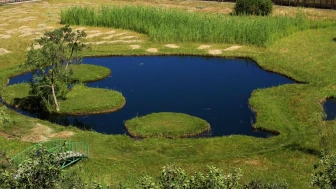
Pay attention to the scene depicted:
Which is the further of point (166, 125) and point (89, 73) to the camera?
point (89, 73)

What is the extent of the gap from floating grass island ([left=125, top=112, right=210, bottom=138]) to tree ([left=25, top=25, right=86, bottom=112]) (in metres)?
6.74

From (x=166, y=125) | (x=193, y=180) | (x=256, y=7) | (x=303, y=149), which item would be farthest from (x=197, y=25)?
(x=193, y=180)

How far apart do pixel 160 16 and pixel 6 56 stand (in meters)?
19.9

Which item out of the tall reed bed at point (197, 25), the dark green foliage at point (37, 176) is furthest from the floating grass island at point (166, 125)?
the tall reed bed at point (197, 25)

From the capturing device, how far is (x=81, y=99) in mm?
40250

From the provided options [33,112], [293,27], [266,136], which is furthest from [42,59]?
[293,27]

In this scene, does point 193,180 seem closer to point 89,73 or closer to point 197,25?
point 89,73

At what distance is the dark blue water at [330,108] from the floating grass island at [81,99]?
15.6 metres

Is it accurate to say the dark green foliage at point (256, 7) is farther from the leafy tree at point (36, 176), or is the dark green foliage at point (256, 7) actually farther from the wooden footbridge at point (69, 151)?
the leafy tree at point (36, 176)

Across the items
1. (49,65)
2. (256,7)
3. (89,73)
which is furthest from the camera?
(256,7)

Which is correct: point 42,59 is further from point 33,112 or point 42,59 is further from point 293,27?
point 293,27

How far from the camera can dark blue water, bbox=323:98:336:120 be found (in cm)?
3716

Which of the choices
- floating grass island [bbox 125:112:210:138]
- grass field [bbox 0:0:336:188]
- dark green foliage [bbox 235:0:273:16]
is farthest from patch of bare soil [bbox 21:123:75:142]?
dark green foliage [bbox 235:0:273:16]

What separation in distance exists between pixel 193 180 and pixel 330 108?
1067 inches
